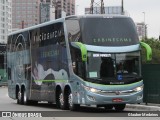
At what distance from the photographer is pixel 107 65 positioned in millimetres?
21188

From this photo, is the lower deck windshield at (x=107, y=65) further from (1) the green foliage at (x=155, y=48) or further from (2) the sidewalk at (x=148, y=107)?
(1) the green foliage at (x=155, y=48)

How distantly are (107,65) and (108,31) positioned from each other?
152cm

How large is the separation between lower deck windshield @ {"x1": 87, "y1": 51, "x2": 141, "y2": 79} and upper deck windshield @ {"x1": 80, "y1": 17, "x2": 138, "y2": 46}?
1.69 feet

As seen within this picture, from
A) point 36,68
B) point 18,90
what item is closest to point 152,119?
point 36,68

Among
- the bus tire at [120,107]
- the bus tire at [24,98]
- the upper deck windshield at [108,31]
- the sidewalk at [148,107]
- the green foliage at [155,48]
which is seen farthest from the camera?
the green foliage at [155,48]

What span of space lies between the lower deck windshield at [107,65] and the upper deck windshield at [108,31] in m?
0.51

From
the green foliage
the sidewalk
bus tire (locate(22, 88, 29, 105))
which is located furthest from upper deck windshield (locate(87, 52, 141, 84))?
the green foliage

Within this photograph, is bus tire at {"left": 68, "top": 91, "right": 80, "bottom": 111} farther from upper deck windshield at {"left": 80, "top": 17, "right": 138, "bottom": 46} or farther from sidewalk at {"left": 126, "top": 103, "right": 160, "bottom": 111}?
sidewalk at {"left": 126, "top": 103, "right": 160, "bottom": 111}

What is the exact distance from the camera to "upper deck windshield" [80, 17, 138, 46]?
21.5 metres

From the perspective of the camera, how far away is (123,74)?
2142 cm

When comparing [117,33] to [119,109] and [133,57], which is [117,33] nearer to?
[133,57]

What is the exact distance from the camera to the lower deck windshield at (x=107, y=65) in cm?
2117

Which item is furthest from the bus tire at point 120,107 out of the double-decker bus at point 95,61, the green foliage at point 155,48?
the green foliage at point 155,48

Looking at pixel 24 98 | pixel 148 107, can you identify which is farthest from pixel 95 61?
pixel 24 98
